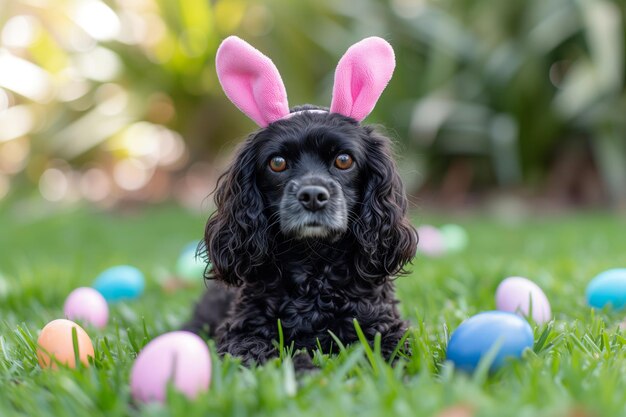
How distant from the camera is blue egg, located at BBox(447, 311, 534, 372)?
2070 millimetres

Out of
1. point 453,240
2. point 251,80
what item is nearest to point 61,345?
point 251,80

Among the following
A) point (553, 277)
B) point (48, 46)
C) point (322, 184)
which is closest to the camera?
point (322, 184)

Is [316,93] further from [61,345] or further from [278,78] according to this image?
[61,345]

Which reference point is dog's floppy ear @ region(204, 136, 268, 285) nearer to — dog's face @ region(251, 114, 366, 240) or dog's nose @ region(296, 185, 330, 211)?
dog's face @ region(251, 114, 366, 240)

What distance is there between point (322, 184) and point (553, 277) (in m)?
2.11

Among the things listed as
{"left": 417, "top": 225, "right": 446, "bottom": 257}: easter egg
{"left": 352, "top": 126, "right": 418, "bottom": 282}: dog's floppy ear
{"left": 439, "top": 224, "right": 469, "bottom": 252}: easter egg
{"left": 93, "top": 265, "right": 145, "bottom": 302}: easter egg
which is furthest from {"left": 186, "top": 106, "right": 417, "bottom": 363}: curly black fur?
{"left": 439, "top": 224, "right": 469, "bottom": 252}: easter egg

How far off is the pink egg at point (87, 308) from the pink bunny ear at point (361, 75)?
62.6 inches

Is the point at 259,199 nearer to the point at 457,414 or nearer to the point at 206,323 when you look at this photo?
the point at 206,323

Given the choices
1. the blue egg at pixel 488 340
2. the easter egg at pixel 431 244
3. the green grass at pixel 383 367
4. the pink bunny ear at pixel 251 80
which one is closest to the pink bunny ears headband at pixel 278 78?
the pink bunny ear at pixel 251 80

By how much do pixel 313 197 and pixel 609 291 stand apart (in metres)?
1.60

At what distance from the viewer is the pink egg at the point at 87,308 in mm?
3309

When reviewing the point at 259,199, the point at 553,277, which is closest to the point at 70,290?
the point at 259,199

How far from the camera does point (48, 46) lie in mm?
10281

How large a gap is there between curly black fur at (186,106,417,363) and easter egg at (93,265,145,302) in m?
1.56
